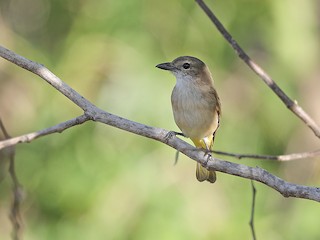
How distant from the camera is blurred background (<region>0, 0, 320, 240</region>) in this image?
4293 mm

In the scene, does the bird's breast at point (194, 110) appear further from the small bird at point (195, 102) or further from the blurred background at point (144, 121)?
the blurred background at point (144, 121)

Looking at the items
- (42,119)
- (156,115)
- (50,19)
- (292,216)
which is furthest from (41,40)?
(292,216)

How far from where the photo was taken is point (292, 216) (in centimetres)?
451

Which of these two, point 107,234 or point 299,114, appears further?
point 107,234

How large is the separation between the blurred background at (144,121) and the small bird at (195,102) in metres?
0.26

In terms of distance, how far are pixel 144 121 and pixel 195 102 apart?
1.40 ft

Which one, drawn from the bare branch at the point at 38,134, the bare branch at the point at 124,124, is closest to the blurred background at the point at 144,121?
the bare branch at the point at 124,124

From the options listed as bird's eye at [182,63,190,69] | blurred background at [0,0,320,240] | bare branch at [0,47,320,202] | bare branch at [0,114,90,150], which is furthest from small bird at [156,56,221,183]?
bare branch at [0,114,90,150]

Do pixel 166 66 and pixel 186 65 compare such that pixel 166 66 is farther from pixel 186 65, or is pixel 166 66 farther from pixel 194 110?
pixel 194 110

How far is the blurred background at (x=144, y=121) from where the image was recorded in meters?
4.29

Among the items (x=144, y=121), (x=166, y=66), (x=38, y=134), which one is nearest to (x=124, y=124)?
(x=38, y=134)

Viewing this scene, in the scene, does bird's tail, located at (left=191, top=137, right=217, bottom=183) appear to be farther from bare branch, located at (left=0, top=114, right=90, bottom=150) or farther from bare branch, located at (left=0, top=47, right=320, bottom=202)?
bare branch, located at (left=0, top=114, right=90, bottom=150)

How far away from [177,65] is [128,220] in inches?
38.0

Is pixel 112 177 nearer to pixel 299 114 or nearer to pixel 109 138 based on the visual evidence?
pixel 109 138
